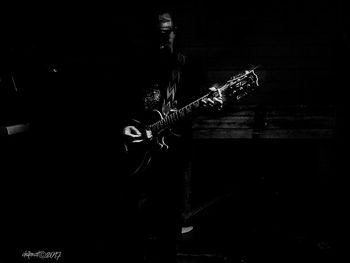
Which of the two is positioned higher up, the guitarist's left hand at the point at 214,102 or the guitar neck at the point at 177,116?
the guitarist's left hand at the point at 214,102

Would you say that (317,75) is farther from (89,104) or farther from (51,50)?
(51,50)

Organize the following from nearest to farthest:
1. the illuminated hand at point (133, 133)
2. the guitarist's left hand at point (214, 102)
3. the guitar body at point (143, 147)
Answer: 1. the guitarist's left hand at point (214, 102)
2. the guitar body at point (143, 147)
3. the illuminated hand at point (133, 133)

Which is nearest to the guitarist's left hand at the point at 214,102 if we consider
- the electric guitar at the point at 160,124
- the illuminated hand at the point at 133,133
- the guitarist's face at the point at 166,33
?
the electric guitar at the point at 160,124

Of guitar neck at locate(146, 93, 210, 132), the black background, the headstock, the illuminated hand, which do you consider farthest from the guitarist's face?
the illuminated hand

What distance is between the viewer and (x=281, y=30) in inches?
226

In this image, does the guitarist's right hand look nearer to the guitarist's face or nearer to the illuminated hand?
the illuminated hand

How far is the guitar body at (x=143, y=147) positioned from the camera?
4984 millimetres

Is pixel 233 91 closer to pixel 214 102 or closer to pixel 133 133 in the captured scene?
pixel 214 102

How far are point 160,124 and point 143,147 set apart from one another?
0.46 m

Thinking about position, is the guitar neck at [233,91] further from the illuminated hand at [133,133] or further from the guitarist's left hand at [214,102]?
the illuminated hand at [133,133]

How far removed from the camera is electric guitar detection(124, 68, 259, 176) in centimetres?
480

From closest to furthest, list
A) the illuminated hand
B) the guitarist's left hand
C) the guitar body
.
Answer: the guitarist's left hand, the guitar body, the illuminated hand

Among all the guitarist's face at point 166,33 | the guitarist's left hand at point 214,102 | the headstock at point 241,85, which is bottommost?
the guitarist's left hand at point 214,102

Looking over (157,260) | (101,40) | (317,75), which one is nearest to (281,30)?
(317,75)
